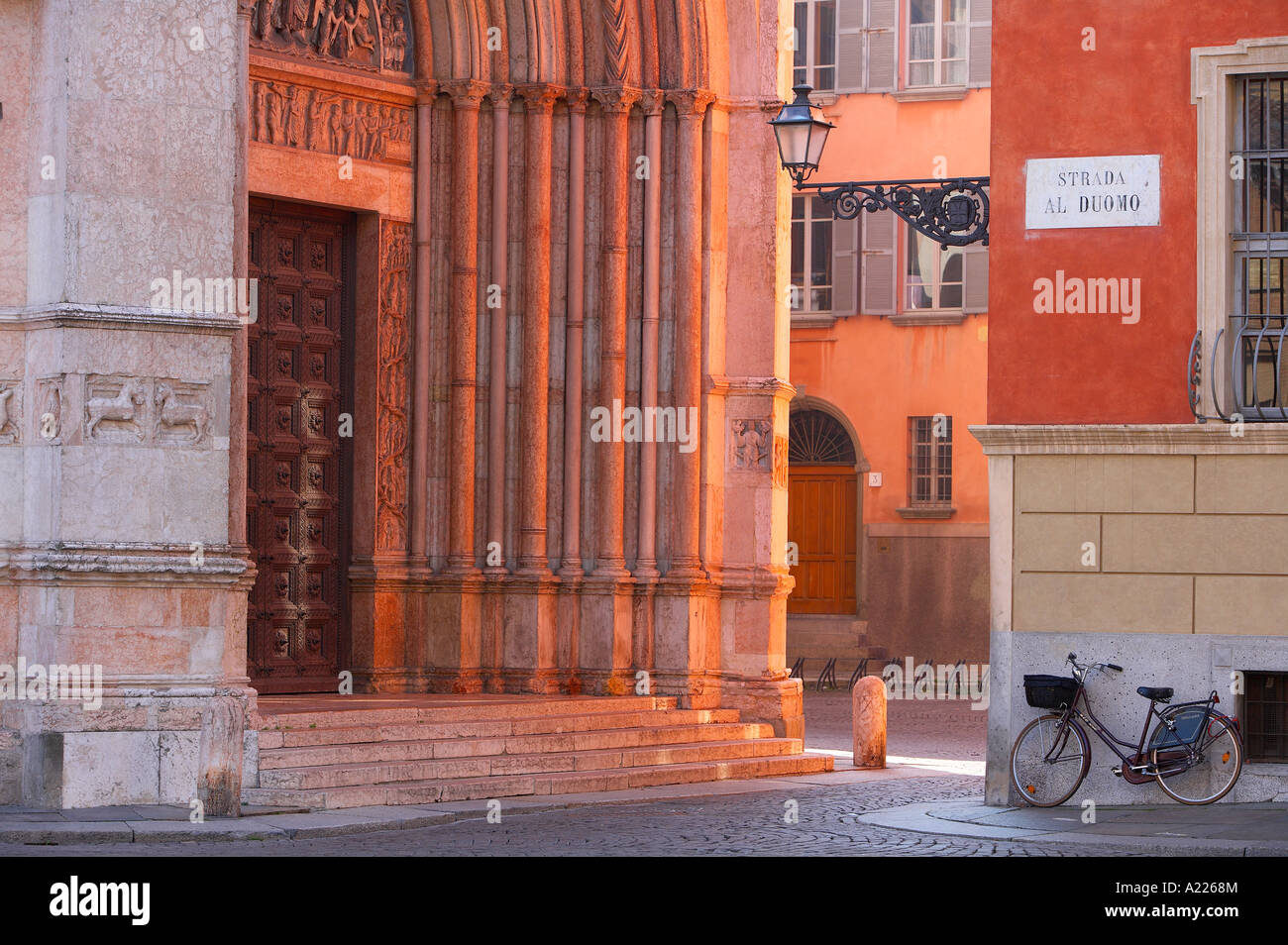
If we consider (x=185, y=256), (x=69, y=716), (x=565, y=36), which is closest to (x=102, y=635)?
(x=69, y=716)

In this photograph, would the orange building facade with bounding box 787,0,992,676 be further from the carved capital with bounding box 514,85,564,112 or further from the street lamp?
the street lamp

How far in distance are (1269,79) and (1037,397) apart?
2.41 meters

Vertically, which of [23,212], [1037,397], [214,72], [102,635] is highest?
[214,72]

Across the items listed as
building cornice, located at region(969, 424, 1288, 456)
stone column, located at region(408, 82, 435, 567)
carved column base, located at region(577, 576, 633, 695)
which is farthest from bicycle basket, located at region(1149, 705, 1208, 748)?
stone column, located at region(408, 82, 435, 567)

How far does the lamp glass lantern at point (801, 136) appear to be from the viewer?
52.3 feet

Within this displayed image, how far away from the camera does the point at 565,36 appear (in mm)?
18203

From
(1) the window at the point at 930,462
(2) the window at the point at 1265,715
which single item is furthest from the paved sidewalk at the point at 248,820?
(1) the window at the point at 930,462

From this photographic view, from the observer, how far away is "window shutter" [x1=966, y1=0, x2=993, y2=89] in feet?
108

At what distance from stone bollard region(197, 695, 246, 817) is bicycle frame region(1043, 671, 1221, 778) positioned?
4916 mm

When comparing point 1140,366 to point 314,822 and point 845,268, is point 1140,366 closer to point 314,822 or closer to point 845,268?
point 314,822

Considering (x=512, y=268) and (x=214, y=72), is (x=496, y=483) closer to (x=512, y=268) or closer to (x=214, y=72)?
(x=512, y=268)

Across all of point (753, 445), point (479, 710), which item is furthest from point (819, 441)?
point (479, 710)

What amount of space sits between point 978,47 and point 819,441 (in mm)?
6400

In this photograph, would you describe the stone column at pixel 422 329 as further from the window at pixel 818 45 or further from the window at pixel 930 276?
the window at pixel 818 45
